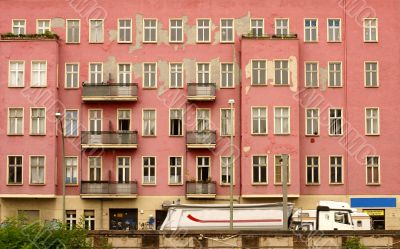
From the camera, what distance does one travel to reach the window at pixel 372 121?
66.4 meters

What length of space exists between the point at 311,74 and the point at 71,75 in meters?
17.0

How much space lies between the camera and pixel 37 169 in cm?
6538

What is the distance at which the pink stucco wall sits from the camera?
2574 inches

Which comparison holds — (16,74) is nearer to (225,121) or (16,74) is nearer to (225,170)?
(225,121)

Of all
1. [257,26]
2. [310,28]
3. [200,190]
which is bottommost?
[200,190]

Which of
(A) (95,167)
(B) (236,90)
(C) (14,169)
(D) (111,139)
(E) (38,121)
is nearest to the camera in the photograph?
(C) (14,169)

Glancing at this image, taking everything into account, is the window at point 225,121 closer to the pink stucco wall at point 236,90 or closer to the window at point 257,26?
the pink stucco wall at point 236,90

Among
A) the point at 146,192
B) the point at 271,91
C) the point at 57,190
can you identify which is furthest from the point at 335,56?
the point at 57,190

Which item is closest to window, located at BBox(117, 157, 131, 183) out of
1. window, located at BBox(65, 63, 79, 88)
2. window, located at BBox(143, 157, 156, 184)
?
window, located at BBox(143, 157, 156, 184)

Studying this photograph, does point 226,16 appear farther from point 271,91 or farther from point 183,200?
point 183,200

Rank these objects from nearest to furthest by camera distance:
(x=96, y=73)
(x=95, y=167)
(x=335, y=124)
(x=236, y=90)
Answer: (x=95, y=167) < (x=335, y=124) < (x=236, y=90) < (x=96, y=73)

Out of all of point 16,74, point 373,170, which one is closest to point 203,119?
point 373,170

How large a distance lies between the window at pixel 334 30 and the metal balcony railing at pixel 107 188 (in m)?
17.6

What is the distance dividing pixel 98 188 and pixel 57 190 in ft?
9.70
